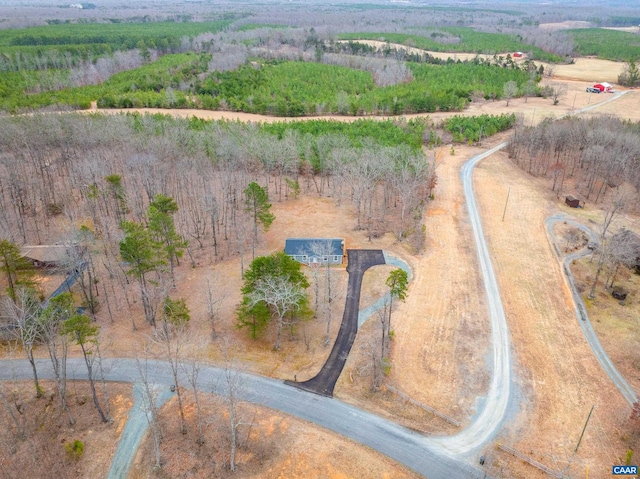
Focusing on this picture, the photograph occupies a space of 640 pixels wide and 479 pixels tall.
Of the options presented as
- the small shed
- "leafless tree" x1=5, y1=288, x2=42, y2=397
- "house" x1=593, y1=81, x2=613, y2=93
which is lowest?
the small shed

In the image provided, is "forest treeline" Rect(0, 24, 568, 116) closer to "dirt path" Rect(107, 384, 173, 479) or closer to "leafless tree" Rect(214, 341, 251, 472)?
"leafless tree" Rect(214, 341, 251, 472)

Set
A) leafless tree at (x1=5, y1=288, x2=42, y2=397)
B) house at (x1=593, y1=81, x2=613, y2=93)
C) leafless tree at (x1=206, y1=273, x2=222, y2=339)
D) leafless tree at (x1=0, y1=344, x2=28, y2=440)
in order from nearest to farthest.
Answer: leafless tree at (x1=0, y1=344, x2=28, y2=440)
leafless tree at (x1=5, y1=288, x2=42, y2=397)
leafless tree at (x1=206, y1=273, x2=222, y2=339)
house at (x1=593, y1=81, x2=613, y2=93)

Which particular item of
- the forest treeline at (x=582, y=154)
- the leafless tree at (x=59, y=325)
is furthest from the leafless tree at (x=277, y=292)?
the forest treeline at (x=582, y=154)

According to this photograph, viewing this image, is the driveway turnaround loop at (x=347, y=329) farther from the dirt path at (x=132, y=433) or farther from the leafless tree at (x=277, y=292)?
the dirt path at (x=132, y=433)

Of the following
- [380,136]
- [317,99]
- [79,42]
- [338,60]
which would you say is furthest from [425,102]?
[79,42]

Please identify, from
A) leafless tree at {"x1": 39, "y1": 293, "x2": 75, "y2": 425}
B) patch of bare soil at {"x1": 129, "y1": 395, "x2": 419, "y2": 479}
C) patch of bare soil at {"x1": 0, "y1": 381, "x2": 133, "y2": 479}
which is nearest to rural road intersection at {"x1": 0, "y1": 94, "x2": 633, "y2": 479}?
patch of bare soil at {"x1": 129, "y1": 395, "x2": 419, "y2": 479}

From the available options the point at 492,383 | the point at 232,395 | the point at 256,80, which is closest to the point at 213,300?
the point at 232,395
